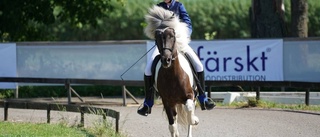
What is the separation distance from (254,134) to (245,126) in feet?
5.33

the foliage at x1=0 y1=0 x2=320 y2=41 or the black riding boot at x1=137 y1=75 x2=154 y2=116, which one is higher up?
the foliage at x1=0 y1=0 x2=320 y2=41

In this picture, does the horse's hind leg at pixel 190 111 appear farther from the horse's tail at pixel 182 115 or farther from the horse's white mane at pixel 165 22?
the horse's white mane at pixel 165 22

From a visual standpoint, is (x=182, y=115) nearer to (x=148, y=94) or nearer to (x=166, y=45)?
(x=148, y=94)

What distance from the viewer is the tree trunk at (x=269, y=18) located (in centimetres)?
3073

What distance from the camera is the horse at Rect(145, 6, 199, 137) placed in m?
14.2

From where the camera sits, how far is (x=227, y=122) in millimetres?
19062

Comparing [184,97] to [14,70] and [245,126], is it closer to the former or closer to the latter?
[245,126]

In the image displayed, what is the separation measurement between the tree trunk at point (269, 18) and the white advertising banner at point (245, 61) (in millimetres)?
4723

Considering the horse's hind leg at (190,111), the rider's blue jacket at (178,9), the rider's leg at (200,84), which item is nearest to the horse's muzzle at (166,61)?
the horse's hind leg at (190,111)

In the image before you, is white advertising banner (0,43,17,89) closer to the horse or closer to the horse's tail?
the horse's tail

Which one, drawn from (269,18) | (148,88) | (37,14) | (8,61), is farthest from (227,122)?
(37,14)

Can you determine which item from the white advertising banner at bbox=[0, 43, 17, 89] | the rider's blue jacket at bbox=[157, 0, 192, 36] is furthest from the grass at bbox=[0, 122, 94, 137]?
the white advertising banner at bbox=[0, 43, 17, 89]

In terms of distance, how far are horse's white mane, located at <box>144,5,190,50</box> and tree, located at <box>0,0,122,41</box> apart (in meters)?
18.9

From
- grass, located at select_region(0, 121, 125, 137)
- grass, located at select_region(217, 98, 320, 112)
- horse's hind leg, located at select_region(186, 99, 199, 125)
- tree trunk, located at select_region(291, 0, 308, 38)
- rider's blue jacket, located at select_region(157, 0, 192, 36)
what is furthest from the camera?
tree trunk, located at select_region(291, 0, 308, 38)
